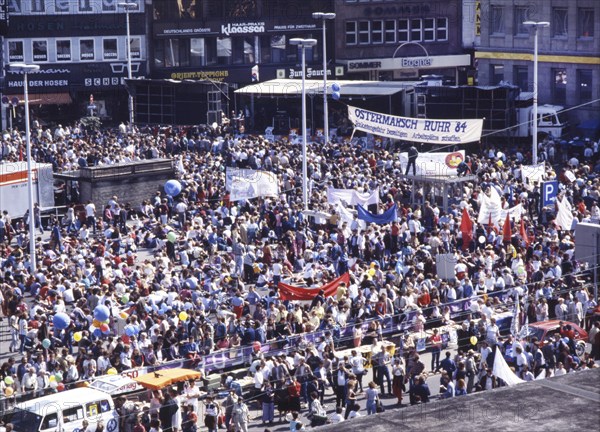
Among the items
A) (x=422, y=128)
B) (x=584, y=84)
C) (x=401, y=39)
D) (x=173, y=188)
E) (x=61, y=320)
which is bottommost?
(x=61, y=320)

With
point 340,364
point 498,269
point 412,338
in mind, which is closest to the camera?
point 340,364

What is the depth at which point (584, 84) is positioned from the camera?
204ft

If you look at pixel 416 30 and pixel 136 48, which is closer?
pixel 416 30

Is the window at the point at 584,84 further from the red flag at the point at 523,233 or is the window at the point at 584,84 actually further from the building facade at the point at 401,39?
the red flag at the point at 523,233

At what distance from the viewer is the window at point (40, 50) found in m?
70.7

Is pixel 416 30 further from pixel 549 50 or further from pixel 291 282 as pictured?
pixel 291 282

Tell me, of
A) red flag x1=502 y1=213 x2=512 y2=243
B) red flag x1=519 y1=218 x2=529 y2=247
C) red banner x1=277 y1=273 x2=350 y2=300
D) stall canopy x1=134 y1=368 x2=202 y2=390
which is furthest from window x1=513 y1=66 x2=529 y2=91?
stall canopy x1=134 y1=368 x2=202 y2=390

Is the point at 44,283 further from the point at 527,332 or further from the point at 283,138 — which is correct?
the point at 283,138

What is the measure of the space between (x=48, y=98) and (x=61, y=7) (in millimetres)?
5004

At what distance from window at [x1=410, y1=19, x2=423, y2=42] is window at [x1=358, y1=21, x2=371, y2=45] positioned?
234 centimetres

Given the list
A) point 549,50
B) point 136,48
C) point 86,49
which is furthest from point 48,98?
point 549,50

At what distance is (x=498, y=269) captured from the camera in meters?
33.0

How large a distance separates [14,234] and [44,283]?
9.88 m

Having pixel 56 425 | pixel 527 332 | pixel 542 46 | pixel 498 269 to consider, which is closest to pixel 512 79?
pixel 542 46
